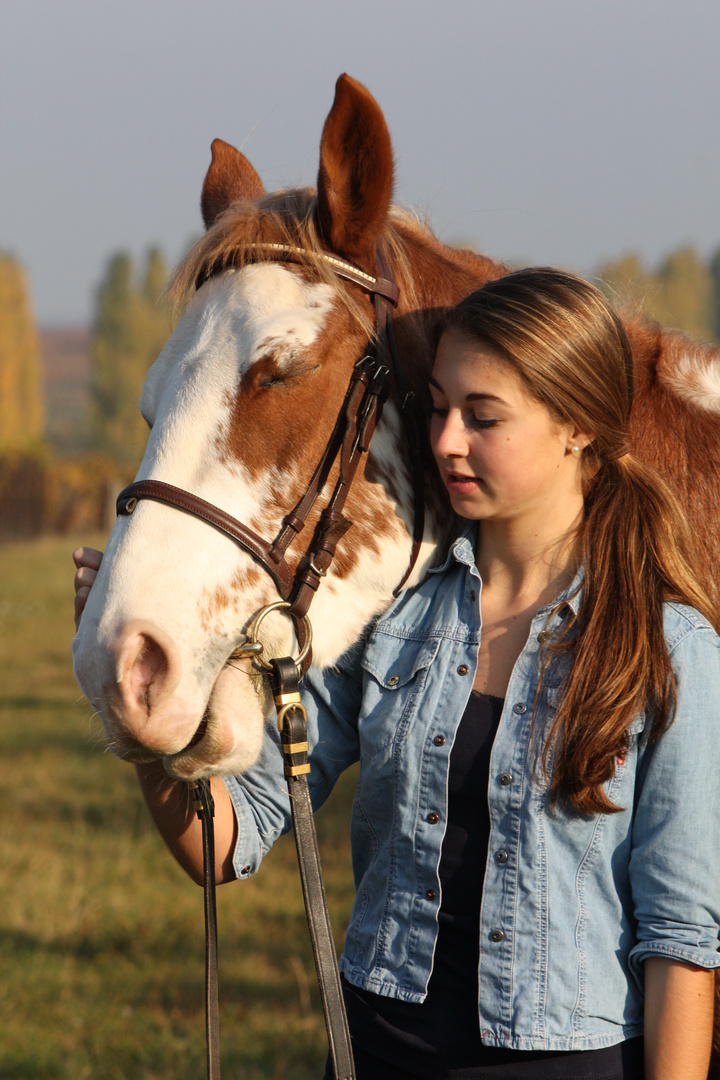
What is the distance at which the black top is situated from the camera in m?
1.68

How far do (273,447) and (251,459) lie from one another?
0.16ft

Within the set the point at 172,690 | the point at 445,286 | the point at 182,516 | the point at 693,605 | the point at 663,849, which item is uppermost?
the point at 445,286

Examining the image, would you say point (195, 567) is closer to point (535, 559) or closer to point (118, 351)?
point (535, 559)

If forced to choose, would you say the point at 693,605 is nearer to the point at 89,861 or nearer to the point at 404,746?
the point at 404,746

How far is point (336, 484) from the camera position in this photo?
1870mm

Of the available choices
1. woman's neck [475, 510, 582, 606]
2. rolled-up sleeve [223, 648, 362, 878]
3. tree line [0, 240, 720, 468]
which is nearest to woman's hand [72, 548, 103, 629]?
rolled-up sleeve [223, 648, 362, 878]

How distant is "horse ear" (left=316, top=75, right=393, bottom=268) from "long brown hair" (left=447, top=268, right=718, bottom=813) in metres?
0.29

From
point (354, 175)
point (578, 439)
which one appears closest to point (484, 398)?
point (578, 439)

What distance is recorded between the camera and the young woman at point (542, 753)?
1616 mm

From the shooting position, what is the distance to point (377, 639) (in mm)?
1916

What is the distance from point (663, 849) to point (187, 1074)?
2.96 meters

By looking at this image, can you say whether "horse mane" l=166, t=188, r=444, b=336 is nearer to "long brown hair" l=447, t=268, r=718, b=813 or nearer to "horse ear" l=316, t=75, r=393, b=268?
"horse ear" l=316, t=75, r=393, b=268

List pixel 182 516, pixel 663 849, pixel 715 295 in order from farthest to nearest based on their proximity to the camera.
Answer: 1. pixel 715 295
2. pixel 182 516
3. pixel 663 849

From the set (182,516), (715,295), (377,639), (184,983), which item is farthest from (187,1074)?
(715,295)
